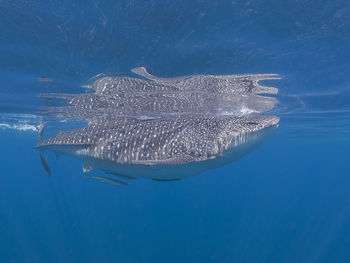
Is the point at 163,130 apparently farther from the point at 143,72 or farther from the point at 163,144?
the point at 143,72

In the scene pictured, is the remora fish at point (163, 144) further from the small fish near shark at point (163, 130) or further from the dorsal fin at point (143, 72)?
the dorsal fin at point (143, 72)

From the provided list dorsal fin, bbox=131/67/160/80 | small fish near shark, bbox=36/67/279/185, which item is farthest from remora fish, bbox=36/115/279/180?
dorsal fin, bbox=131/67/160/80

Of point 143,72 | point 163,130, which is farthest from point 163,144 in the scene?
point 143,72

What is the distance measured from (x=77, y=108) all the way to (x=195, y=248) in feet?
64.0

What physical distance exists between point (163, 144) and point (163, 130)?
2.27ft

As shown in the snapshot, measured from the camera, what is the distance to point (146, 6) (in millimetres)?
4871

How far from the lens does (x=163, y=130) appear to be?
7508 mm

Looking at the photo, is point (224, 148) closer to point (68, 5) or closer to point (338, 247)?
point (68, 5)

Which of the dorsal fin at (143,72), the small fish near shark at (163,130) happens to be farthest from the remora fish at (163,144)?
the dorsal fin at (143,72)

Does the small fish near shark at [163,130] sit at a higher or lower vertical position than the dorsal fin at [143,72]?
lower

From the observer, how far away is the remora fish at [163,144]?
5.89m

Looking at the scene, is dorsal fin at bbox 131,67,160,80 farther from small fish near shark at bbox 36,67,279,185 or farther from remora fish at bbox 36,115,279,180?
remora fish at bbox 36,115,279,180

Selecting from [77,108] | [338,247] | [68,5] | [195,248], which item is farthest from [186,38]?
[338,247]

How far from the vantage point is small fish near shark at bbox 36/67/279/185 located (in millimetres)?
6000
